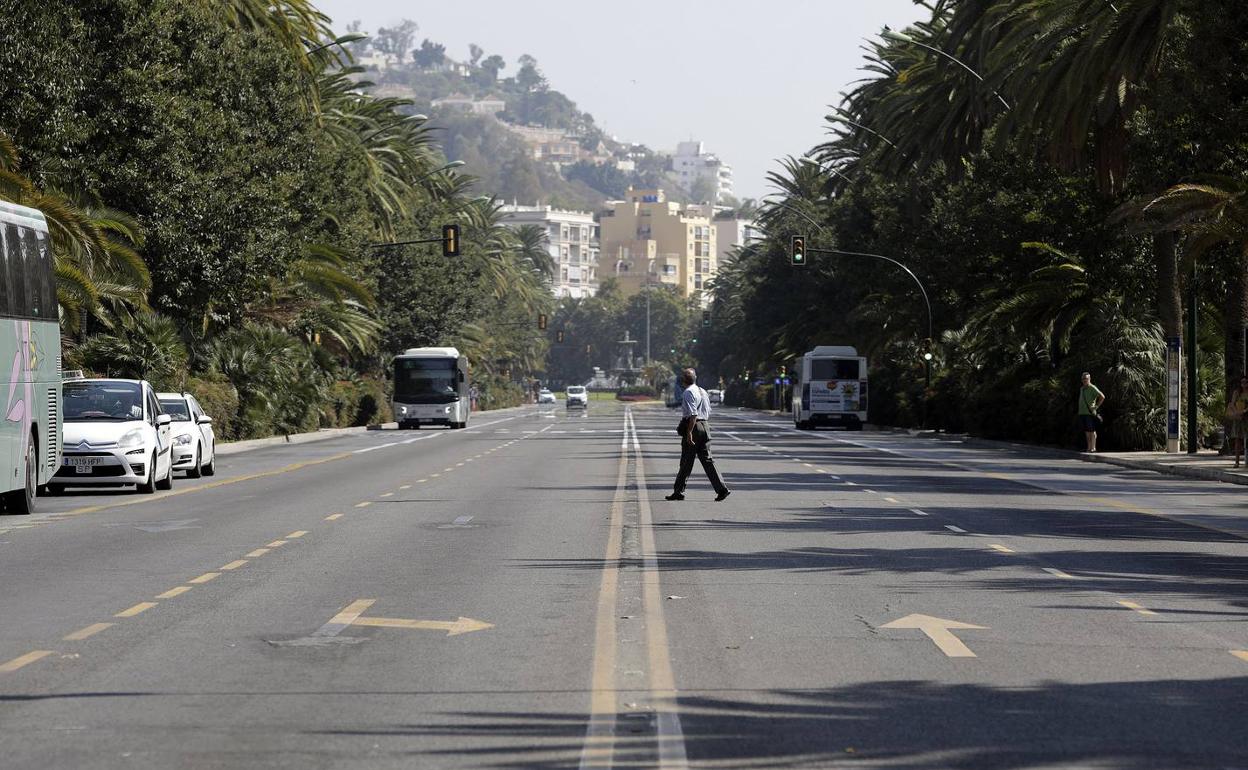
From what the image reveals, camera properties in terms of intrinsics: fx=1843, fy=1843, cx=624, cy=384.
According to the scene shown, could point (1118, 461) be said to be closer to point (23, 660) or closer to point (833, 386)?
point (23, 660)

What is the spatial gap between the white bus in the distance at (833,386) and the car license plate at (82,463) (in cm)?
4972

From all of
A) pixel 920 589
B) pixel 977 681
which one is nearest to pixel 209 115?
pixel 920 589

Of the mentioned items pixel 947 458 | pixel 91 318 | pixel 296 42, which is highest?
pixel 296 42

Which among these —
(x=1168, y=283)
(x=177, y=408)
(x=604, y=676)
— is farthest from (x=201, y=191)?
(x=604, y=676)

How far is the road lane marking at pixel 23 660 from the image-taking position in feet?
35.4

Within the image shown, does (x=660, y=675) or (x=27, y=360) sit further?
(x=27, y=360)

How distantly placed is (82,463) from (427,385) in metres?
48.6

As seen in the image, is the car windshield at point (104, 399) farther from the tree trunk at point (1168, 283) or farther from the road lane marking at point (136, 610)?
the tree trunk at point (1168, 283)

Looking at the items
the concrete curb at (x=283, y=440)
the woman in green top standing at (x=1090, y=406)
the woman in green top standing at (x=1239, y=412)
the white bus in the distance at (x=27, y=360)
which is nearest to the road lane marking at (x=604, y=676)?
the white bus in the distance at (x=27, y=360)

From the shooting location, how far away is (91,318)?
4866 centimetres

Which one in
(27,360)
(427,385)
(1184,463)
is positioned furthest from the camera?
(427,385)

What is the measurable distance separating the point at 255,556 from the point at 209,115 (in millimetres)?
31196

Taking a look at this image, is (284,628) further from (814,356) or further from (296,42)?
(814,356)

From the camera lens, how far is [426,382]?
77.3 meters
